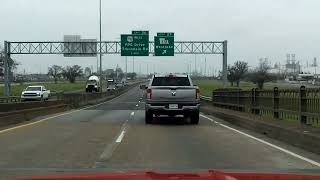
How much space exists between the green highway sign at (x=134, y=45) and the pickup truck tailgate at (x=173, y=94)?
4051 cm

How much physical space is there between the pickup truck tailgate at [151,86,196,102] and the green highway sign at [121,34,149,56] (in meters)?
40.5

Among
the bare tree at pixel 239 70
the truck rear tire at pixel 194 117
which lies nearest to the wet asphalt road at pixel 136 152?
the truck rear tire at pixel 194 117

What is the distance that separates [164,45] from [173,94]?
40.6 meters

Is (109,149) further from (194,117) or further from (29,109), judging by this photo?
(29,109)

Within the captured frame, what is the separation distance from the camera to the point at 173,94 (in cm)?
2352

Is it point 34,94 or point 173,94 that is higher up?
point 173,94

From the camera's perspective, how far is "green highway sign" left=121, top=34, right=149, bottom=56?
6397 cm

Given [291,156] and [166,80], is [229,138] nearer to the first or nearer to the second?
[291,156]

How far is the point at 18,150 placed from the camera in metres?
14.2

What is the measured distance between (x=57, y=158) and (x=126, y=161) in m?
1.60

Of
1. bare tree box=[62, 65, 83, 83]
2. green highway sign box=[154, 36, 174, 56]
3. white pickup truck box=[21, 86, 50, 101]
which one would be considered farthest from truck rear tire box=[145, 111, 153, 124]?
bare tree box=[62, 65, 83, 83]

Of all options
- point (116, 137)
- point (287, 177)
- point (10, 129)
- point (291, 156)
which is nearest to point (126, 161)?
Answer: point (291, 156)

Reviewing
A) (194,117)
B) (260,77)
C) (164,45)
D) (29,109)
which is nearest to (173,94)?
(194,117)

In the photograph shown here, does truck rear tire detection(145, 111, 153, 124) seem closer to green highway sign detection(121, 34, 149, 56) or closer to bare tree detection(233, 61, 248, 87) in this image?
green highway sign detection(121, 34, 149, 56)
